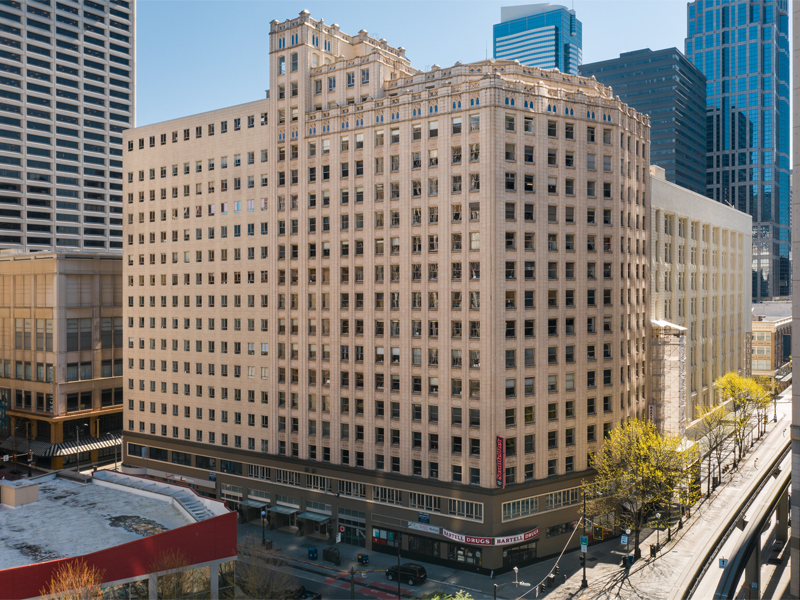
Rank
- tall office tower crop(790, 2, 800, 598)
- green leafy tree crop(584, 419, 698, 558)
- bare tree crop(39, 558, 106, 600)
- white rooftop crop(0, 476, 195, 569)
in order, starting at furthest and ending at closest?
green leafy tree crop(584, 419, 698, 558) → white rooftop crop(0, 476, 195, 569) → bare tree crop(39, 558, 106, 600) → tall office tower crop(790, 2, 800, 598)

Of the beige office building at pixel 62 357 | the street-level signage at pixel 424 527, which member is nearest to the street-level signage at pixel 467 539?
the street-level signage at pixel 424 527

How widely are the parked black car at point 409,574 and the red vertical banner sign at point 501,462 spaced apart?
11216 millimetres

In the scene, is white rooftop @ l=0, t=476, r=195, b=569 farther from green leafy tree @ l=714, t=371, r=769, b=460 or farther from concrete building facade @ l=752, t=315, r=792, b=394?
concrete building facade @ l=752, t=315, r=792, b=394

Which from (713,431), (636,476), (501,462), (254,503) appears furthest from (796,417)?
(254,503)

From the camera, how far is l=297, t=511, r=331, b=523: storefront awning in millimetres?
70450

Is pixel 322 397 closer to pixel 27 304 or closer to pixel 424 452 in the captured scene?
pixel 424 452

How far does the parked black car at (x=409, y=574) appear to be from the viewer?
2365 inches

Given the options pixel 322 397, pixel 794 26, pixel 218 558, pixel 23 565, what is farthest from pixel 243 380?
pixel 794 26

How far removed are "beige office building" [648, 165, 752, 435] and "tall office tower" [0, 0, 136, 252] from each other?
393 ft

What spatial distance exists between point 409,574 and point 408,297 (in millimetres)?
28058

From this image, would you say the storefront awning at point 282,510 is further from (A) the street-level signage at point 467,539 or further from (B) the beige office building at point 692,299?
(B) the beige office building at point 692,299

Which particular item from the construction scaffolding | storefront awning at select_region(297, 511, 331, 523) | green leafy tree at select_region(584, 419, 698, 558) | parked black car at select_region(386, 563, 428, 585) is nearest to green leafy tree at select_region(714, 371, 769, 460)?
the construction scaffolding

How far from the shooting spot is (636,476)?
6388cm

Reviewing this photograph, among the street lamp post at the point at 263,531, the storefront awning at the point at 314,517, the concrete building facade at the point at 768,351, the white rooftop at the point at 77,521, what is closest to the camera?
the white rooftop at the point at 77,521
